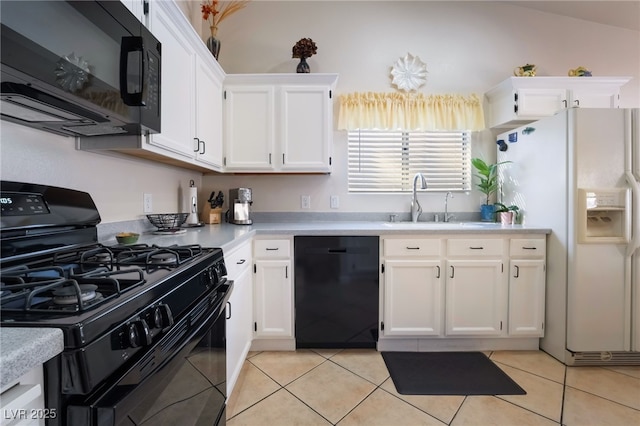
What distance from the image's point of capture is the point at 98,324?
56 centimetres

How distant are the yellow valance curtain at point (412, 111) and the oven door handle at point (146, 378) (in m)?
2.22

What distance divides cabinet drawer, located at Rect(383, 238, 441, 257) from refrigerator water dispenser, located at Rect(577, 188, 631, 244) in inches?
36.8

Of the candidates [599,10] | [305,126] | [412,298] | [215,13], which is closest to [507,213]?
[412,298]

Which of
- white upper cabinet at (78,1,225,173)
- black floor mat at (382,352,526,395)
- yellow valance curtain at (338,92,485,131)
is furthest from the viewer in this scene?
yellow valance curtain at (338,92,485,131)

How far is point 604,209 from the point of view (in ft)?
6.32

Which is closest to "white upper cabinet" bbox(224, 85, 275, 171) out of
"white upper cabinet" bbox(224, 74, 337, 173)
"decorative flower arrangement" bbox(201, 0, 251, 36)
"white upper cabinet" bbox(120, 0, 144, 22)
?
"white upper cabinet" bbox(224, 74, 337, 173)

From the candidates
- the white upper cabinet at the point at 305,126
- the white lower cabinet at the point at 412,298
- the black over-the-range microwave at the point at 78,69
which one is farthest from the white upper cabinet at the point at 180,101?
the white lower cabinet at the point at 412,298

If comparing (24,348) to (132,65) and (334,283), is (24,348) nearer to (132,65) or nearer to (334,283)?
(132,65)

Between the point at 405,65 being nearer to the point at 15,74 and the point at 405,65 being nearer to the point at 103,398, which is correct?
the point at 15,74

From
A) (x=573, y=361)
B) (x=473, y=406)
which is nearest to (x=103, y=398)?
(x=473, y=406)

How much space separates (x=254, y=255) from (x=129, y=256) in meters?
1.04

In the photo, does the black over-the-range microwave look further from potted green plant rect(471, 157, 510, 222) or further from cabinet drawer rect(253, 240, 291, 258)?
potted green plant rect(471, 157, 510, 222)

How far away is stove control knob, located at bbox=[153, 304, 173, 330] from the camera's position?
734 mm

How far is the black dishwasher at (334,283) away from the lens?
213 centimetres
